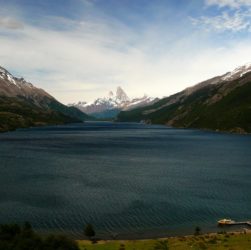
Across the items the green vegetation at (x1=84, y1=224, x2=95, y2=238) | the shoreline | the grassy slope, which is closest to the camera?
the grassy slope

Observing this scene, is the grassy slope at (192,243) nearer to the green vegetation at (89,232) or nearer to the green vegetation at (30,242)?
the green vegetation at (89,232)

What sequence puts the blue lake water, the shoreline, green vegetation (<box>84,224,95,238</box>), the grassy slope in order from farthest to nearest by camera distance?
1. the blue lake water
2. green vegetation (<box>84,224,95,238</box>)
3. the shoreline
4. the grassy slope

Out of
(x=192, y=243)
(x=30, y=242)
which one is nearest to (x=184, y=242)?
(x=192, y=243)

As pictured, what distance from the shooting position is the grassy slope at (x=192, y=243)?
201 feet

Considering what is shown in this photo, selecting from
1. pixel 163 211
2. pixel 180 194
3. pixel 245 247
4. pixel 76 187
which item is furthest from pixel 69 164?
pixel 245 247

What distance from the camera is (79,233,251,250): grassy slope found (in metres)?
61.2

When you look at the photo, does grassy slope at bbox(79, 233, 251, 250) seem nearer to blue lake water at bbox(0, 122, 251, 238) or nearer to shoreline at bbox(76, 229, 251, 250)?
shoreline at bbox(76, 229, 251, 250)

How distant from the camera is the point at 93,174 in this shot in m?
149

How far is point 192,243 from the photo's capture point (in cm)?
6341

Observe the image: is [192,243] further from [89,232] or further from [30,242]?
[30,242]

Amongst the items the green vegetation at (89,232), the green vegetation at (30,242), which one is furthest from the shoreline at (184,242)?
the green vegetation at (30,242)

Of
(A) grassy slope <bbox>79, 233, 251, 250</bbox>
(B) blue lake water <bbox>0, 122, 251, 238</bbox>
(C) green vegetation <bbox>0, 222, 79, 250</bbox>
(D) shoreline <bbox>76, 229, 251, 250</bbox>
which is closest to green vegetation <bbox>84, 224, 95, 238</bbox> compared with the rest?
(B) blue lake water <bbox>0, 122, 251, 238</bbox>

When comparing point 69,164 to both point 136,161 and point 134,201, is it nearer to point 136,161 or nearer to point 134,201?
point 136,161

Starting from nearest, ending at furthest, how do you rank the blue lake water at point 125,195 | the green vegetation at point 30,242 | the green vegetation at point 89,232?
the green vegetation at point 30,242 → the green vegetation at point 89,232 → the blue lake water at point 125,195
